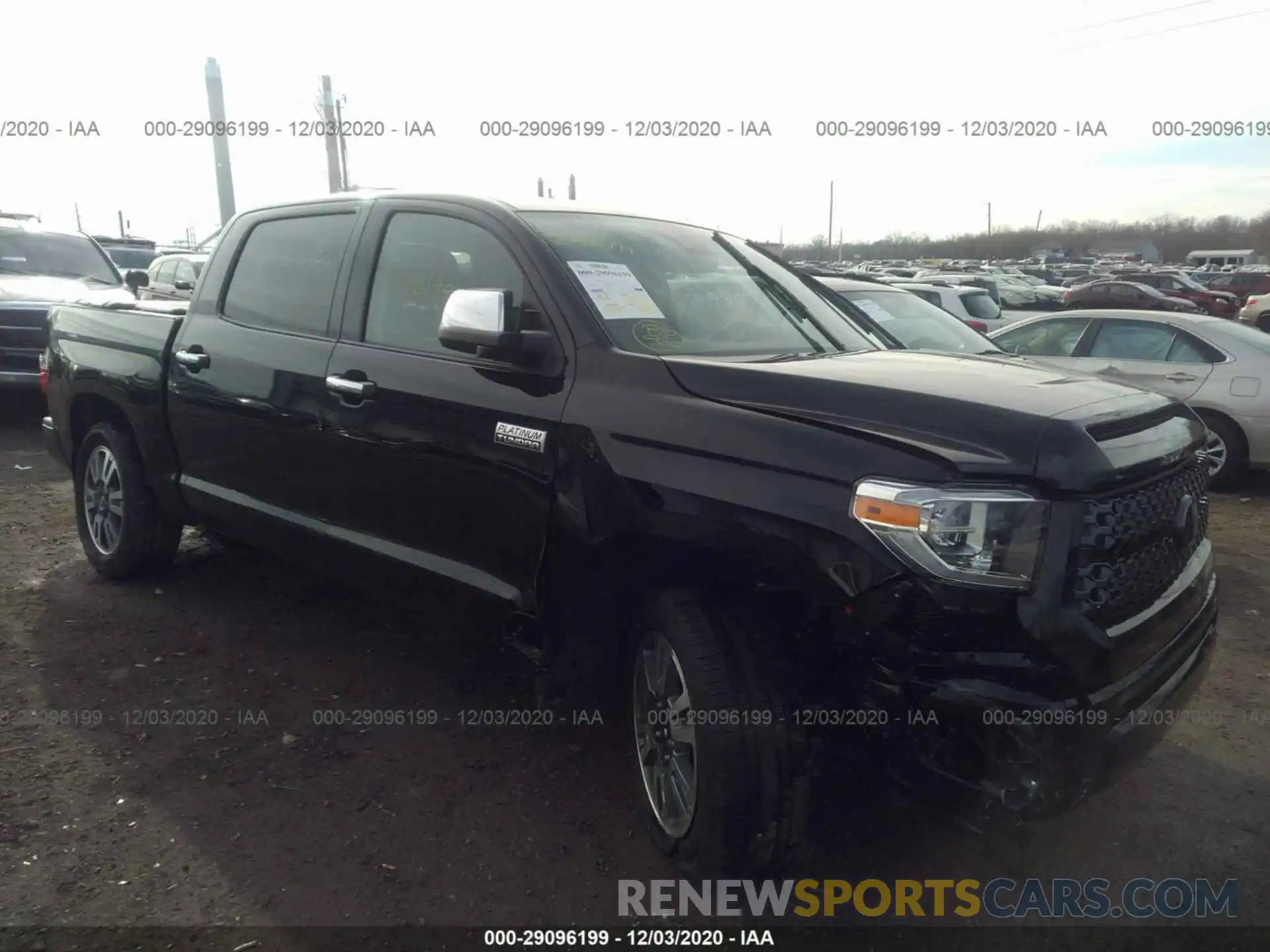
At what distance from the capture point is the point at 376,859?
109 inches

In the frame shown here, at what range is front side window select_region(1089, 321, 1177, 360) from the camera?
26.2 ft

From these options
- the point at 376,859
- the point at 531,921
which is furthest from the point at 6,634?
the point at 531,921

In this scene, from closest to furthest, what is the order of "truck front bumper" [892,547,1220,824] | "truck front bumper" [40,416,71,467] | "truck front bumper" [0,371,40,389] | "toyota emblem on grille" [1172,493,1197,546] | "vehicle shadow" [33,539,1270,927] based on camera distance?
1. "truck front bumper" [892,547,1220,824]
2. "toyota emblem on grille" [1172,493,1197,546]
3. "vehicle shadow" [33,539,1270,927]
4. "truck front bumper" [40,416,71,467]
5. "truck front bumper" [0,371,40,389]

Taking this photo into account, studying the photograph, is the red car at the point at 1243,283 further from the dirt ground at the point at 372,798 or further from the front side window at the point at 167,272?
the dirt ground at the point at 372,798

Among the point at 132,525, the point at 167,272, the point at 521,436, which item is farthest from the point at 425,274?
the point at 167,272

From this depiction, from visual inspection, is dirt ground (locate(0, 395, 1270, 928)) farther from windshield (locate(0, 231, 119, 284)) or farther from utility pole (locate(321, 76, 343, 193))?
utility pole (locate(321, 76, 343, 193))

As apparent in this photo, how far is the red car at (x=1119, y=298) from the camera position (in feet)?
76.7

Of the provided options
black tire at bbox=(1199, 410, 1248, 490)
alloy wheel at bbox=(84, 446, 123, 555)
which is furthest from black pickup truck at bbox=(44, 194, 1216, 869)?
A: black tire at bbox=(1199, 410, 1248, 490)

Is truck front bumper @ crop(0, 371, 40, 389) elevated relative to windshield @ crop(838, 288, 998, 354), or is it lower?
lower

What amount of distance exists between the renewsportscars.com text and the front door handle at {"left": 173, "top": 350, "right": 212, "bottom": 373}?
9.39ft

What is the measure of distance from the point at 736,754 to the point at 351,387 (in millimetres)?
1898

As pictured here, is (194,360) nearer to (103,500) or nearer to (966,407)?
(103,500)

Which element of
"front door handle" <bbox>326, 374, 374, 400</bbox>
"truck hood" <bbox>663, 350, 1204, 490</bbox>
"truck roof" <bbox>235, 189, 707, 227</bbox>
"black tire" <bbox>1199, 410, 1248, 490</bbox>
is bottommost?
"black tire" <bbox>1199, 410, 1248, 490</bbox>

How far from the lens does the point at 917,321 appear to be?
710 centimetres
